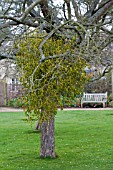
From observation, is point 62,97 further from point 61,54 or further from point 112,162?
point 112,162

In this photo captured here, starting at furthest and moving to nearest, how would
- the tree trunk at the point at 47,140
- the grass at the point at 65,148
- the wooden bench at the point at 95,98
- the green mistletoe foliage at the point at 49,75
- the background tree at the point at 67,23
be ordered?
the wooden bench at the point at 95,98 → the tree trunk at the point at 47,140 → the grass at the point at 65,148 → the background tree at the point at 67,23 → the green mistletoe foliage at the point at 49,75

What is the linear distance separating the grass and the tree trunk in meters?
0.16

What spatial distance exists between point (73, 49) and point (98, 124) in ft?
30.8

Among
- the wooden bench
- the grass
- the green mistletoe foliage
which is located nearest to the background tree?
the green mistletoe foliage

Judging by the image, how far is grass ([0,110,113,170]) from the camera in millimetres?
8461

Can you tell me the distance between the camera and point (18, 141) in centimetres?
1169

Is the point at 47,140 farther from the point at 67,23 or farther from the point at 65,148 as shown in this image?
the point at 67,23

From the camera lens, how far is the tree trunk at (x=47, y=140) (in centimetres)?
899

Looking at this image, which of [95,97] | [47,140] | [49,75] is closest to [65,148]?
[47,140]

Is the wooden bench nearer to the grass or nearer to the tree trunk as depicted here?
the grass

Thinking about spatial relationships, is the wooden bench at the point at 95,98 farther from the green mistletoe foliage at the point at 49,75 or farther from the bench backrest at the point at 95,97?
the green mistletoe foliage at the point at 49,75

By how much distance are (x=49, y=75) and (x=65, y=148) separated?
4584 millimetres

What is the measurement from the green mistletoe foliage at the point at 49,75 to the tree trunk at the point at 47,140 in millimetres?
2554

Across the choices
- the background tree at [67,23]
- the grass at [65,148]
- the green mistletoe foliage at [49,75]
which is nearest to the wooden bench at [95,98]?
the grass at [65,148]
